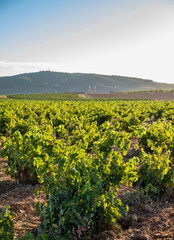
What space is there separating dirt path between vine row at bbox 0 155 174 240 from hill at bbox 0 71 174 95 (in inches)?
5749

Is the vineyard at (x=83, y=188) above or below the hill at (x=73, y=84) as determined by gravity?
below

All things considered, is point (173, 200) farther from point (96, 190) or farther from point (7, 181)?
point (7, 181)

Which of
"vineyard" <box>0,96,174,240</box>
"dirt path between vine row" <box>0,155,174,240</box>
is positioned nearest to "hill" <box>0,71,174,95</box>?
"vineyard" <box>0,96,174,240</box>

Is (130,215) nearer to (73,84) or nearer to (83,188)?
(83,188)

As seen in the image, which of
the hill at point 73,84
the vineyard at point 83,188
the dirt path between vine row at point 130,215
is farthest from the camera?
the hill at point 73,84

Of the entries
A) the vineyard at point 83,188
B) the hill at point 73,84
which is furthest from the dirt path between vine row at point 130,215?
the hill at point 73,84

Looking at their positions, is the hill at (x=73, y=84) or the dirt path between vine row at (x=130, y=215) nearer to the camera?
the dirt path between vine row at (x=130, y=215)

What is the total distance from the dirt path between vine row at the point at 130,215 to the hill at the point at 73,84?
146033 mm

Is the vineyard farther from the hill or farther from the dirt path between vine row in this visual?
the hill

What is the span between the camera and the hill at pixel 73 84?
15431cm

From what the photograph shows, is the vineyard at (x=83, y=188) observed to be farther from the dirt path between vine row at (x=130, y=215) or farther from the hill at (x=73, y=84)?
the hill at (x=73, y=84)

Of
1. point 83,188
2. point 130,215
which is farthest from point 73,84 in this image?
point 83,188

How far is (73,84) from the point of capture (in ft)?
529

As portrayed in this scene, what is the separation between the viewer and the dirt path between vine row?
3049 millimetres
